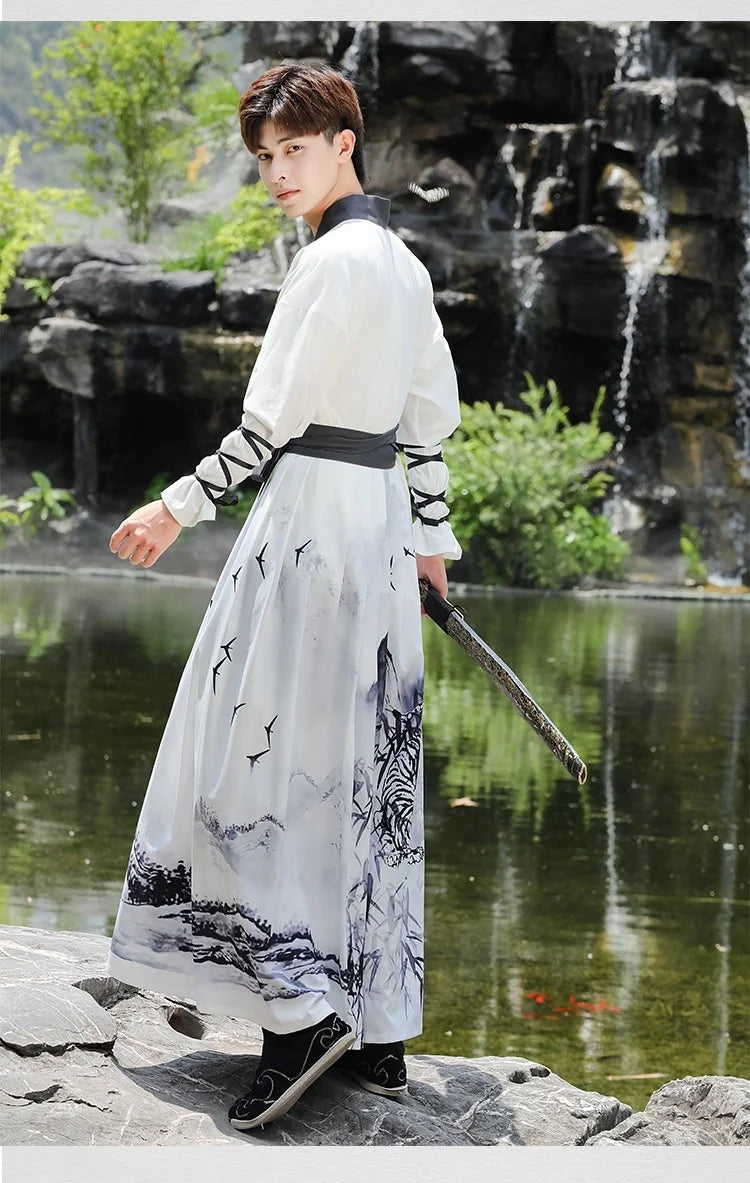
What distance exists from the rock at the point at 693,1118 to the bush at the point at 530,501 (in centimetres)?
1354

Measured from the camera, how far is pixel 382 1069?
8.13 ft

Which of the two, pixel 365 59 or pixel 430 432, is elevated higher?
pixel 365 59

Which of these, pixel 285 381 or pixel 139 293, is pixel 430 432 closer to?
pixel 285 381

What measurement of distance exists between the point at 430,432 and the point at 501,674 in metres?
0.46

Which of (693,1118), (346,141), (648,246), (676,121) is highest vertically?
(676,121)

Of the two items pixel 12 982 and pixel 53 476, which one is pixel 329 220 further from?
pixel 53 476

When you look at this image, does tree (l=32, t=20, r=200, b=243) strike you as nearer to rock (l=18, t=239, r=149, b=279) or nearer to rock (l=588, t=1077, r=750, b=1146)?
rock (l=18, t=239, r=149, b=279)

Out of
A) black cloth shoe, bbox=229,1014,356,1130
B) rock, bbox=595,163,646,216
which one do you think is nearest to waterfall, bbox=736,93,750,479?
rock, bbox=595,163,646,216

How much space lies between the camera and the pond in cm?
398

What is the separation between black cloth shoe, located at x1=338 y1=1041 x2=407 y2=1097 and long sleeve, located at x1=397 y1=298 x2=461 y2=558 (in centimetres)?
87

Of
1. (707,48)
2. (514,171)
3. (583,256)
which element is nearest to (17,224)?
(514,171)

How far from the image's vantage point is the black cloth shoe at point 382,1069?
2.47m

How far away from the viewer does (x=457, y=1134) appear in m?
2.41

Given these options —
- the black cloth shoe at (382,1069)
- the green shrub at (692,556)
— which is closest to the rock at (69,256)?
the green shrub at (692,556)
